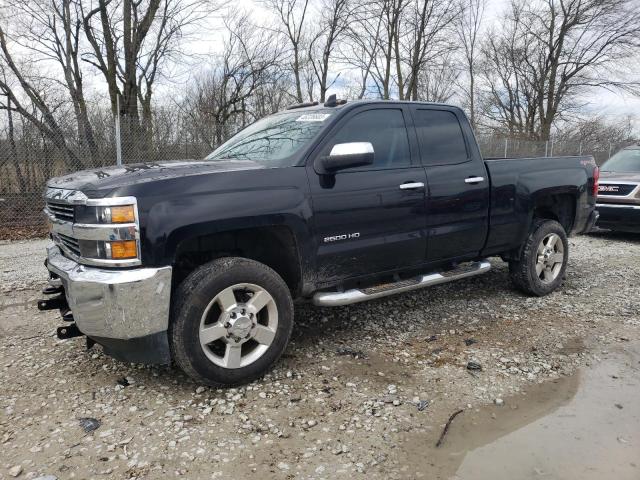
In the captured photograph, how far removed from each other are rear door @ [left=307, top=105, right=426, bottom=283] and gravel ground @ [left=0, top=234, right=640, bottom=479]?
70 cm

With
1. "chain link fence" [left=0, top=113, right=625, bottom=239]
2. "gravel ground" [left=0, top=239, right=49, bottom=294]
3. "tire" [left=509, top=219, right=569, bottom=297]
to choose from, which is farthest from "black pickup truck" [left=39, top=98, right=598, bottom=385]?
"chain link fence" [left=0, top=113, right=625, bottom=239]

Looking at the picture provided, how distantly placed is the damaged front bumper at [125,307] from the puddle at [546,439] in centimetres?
155

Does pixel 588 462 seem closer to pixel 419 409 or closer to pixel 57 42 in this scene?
pixel 419 409

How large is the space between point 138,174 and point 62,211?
0.56 m

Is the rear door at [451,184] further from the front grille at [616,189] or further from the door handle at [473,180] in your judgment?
the front grille at [616,189]

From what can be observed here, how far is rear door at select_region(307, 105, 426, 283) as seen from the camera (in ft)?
11.0

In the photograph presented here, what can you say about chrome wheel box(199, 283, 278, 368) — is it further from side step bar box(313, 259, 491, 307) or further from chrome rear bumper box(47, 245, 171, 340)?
side step bar box(313, 259, 491, 307)

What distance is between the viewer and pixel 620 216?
8.18 m

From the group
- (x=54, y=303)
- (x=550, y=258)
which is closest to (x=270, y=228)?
(x=54, y=303)

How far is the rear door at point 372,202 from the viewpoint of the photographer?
3.36 m

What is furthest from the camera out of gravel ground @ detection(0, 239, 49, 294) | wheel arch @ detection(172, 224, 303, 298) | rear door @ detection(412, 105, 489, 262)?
gravel ground @ detection(0, 239, 49, 294)

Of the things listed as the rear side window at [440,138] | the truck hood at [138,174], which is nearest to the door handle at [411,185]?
the rear side window at [440,138]

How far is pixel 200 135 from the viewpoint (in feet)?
34.5

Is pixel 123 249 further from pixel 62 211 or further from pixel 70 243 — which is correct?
pixel 62 211
